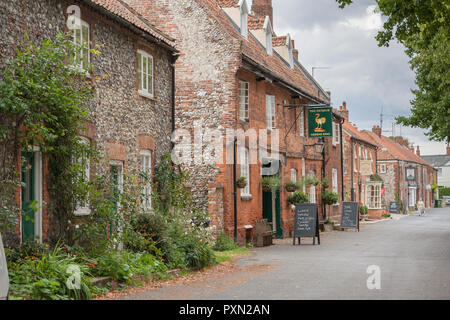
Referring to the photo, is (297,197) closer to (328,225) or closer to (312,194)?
(312,194)

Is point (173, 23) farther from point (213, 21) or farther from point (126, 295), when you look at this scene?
point (126, 295)

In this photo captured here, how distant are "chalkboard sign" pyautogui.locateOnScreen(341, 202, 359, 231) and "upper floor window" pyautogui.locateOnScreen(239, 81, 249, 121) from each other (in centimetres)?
1000

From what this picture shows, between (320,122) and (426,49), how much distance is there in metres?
12.7

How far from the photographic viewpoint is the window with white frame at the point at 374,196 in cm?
4819

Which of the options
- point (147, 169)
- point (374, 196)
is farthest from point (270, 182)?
point (374, 196)

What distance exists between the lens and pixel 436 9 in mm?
11875

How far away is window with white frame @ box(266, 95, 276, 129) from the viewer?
24.4 meters

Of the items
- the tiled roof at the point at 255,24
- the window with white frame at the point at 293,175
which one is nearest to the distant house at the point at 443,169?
the window with white frame at the point at 293,175

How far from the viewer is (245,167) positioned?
2200 centimetres

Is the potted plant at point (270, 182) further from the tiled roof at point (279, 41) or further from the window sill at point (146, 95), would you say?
the tiled roof at point (279, 41)

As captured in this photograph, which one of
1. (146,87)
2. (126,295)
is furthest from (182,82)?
(126,295)

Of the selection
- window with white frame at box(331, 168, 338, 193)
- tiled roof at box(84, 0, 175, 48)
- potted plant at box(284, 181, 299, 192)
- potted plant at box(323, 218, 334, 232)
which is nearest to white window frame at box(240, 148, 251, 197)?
potted plant at box(284, 181, 299, 192)

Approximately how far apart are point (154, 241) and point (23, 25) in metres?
5.68

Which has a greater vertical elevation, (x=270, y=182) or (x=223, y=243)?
(x=270, y=182)
